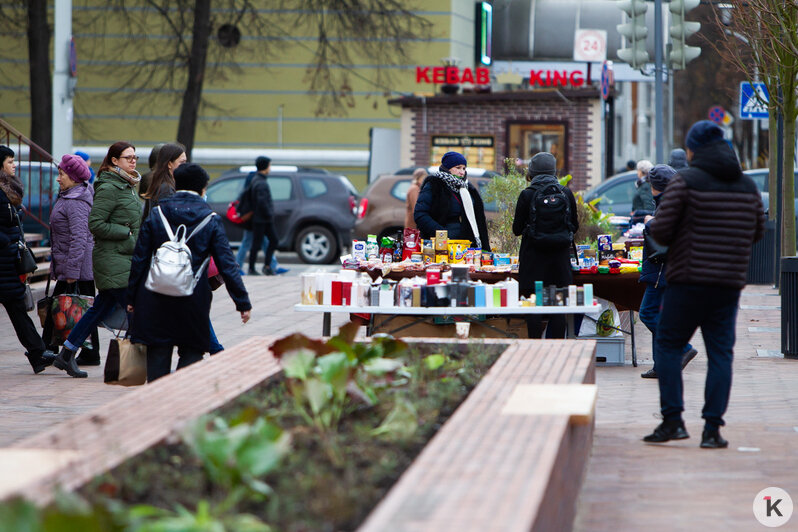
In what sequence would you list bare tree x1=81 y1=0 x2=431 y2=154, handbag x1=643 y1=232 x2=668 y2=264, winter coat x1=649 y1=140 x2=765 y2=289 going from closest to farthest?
winter coat x1=649 y1=140 x2=765 y2=289 → handbag x1=643 y1=232 x2=668 y2=264 → bare tree x1=81 y1=0 x2=431 y2=154

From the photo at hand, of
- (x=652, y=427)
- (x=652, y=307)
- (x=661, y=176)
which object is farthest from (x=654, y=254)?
(x=652, y=427)

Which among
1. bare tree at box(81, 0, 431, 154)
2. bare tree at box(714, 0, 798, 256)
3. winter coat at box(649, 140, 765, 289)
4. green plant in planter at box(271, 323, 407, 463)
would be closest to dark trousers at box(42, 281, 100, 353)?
green plant in planter at box(271, 323, 407, 463)

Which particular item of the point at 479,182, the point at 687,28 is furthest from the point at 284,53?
the point at 687,28

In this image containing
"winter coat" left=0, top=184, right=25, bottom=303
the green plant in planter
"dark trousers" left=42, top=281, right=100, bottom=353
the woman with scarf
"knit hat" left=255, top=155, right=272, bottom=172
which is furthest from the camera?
"knit hat" left=255, top=155, right=272, bottom=172

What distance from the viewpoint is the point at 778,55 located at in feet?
45.5

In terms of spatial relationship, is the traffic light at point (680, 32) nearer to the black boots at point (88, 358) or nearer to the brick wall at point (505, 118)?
the black boots at point (88, 358)

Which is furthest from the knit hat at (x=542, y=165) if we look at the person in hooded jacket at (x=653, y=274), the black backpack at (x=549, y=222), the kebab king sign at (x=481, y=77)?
the kebab king sign at (x=481, y=77)

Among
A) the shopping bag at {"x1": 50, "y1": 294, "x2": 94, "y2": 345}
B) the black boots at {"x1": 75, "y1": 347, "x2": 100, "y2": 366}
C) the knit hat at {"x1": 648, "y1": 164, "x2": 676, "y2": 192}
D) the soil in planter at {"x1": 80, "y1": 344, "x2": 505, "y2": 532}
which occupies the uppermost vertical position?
the knit hat at {"x1": 648, "y1": 164, "x2": 676, "y2": 192}

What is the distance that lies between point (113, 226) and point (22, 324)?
1304 millimetres

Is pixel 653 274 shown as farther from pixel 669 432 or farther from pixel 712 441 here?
pixel 712 441

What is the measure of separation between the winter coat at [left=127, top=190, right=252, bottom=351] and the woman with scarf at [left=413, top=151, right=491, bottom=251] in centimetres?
336

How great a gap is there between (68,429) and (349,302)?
4404 millimetres

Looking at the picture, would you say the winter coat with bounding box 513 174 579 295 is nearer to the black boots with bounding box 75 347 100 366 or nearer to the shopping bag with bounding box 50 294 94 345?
the shopping bag with bounding box 50 294 94 345

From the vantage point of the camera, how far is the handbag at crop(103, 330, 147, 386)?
7.08 meters
